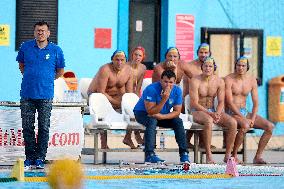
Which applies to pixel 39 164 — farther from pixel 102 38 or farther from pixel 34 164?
pixel 102 38

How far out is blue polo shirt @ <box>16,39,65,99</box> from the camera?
46.4ft

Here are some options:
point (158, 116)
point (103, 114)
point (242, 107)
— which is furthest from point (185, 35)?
point (158, 116)

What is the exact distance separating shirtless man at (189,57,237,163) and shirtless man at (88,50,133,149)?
1.01 metres

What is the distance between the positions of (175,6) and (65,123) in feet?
28.9

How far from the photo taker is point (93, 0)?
74.9ft

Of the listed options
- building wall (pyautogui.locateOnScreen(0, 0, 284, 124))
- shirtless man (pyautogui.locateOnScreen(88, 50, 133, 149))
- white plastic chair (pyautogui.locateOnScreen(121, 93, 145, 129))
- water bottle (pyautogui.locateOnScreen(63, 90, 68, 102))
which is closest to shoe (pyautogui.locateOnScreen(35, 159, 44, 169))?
water bottle (pyautogui.locateOnScreen(63, 90, 68, 102))

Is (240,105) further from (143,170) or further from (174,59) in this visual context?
(143,170)

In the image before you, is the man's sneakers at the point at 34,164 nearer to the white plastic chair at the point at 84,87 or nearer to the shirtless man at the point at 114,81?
the shirtless man at the point at 114,81

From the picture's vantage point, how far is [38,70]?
14141 mm

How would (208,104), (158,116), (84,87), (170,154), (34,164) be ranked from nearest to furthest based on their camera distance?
(34,164)
(158,116)
(208,104)
(84,87)
(170,154)

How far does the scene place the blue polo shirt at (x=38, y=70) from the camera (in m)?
14.1

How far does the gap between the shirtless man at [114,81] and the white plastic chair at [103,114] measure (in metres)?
0.17

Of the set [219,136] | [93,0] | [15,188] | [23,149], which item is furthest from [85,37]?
[15,188]

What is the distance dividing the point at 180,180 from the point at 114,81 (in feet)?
13.4
